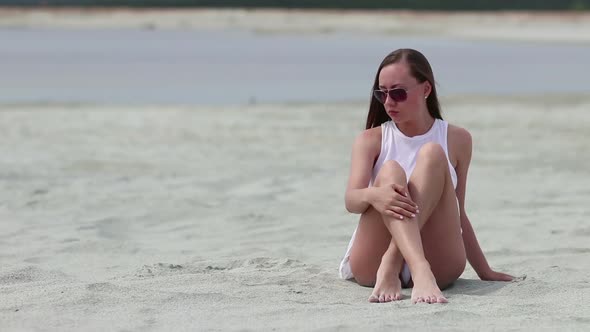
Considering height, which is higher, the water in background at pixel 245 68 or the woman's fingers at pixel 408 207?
the woman's fingers at pixel 408 207

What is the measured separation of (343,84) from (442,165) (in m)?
12.1

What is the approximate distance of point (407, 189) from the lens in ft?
12.0

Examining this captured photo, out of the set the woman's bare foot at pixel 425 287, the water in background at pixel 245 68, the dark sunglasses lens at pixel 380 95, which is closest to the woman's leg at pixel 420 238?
the woman's bare foot at pixel 425 287

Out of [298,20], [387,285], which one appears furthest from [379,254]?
[298,20]

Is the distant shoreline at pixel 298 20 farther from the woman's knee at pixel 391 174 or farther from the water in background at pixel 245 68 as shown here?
the woman's knee at pixel 391 174

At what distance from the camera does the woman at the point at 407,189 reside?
3.64 metres

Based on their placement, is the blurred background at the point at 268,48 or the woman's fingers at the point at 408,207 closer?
the woman's fingers at the point at 408,207

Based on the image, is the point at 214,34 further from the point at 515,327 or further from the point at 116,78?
the point at 515,327

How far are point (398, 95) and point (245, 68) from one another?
14.9m

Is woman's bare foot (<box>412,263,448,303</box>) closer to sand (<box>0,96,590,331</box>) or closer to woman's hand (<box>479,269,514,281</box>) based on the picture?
sand (<box>0,96,590,331</box>)

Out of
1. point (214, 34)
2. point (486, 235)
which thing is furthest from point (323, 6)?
point (486, 235)

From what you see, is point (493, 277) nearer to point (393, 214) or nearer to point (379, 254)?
point (379, 254)

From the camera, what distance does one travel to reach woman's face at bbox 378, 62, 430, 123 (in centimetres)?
374

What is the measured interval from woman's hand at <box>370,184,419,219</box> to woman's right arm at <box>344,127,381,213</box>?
0.10 m
